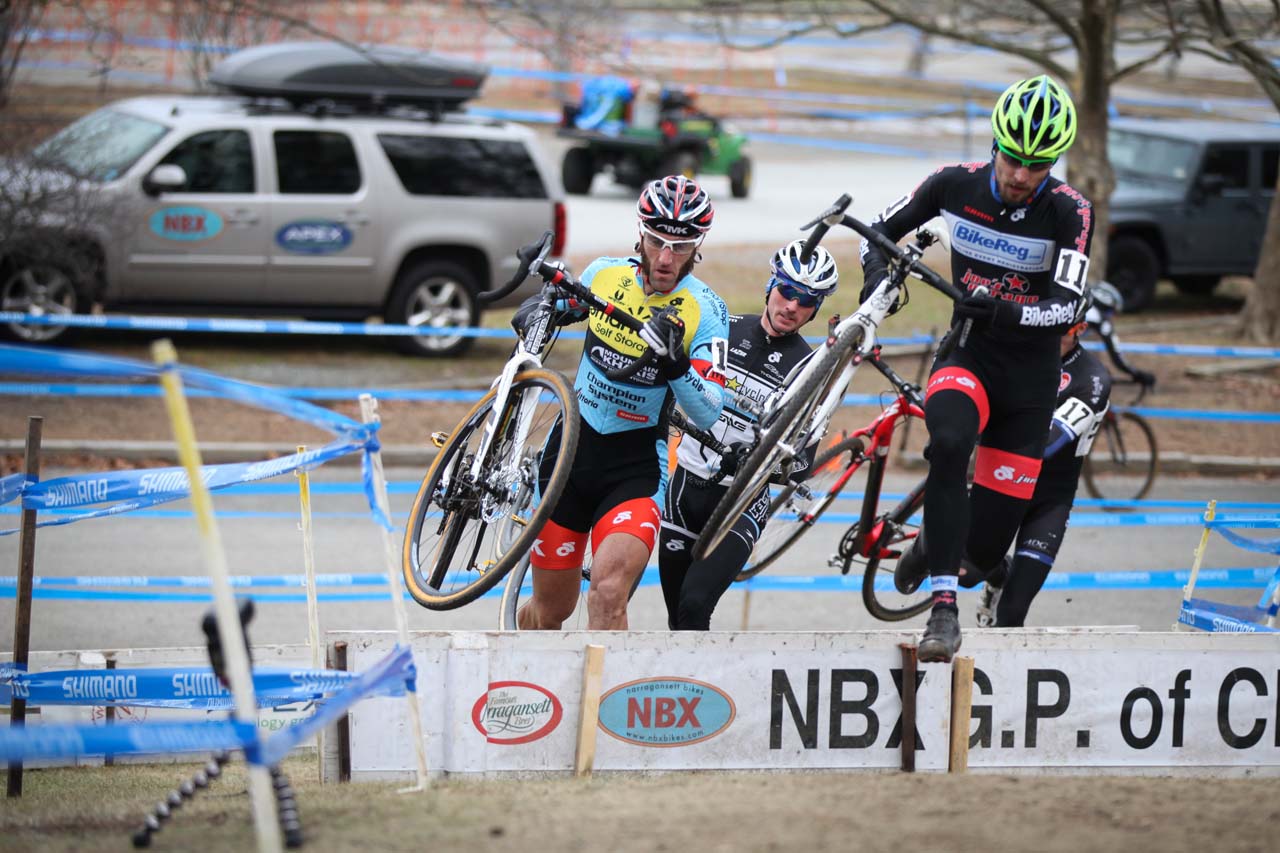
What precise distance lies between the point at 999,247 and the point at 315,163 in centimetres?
1073

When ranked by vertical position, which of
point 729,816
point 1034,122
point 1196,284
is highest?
point 1034,122

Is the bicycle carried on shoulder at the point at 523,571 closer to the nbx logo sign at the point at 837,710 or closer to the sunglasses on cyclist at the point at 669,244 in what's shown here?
the sunglasses on cyclist at the point at 669,244

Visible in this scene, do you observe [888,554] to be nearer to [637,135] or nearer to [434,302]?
[434,302]

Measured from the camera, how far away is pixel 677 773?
236 inches

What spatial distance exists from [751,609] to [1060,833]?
5.42 m

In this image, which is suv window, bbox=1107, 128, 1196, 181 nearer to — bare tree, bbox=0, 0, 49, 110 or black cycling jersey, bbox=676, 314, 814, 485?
bare tree, bbox=0, 0, 49, 110

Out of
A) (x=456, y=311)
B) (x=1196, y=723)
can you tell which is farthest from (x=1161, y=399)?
(x=1196, y=723)

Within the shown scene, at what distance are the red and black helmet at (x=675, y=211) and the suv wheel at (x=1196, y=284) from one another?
1772cm

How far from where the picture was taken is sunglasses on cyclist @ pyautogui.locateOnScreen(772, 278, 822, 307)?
23.6 ft

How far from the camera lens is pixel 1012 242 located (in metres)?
6.26

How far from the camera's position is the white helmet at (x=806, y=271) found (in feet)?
23.4

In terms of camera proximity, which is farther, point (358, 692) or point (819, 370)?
point (819, 370)

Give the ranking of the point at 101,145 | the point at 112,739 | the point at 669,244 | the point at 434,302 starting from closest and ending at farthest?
1. the point at 112,739
2. the point at 669,244
3. the point at 101,145
4. the point at 434,302

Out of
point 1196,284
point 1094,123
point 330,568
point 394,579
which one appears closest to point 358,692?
point 394,579
